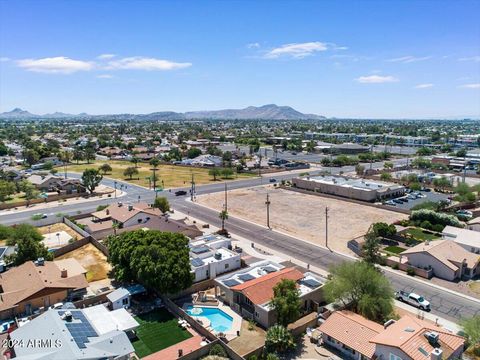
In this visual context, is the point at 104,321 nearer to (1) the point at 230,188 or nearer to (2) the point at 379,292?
(2) the point at 379,292

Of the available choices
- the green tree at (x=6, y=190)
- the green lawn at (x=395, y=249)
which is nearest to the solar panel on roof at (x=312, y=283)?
the green lawn at (x=395, y=249)

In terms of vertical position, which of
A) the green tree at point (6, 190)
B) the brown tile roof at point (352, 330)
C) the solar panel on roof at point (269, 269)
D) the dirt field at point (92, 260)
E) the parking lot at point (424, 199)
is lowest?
the parking lot at point (424, 199)

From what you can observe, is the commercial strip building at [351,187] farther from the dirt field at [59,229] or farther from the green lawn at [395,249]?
the dirt field at [59,229]

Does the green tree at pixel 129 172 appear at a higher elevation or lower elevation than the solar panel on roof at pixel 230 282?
higher

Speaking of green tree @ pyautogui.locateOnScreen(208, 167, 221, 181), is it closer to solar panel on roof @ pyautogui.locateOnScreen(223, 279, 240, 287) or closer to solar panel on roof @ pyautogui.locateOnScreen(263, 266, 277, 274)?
solar panel on roof @ pyautogui.locateOnScreen(263, 266, 277, 274)

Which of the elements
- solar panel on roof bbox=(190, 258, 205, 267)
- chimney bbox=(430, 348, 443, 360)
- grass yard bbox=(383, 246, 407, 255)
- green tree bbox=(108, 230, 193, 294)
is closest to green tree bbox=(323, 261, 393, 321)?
chimney bbox=(430, 348, 443, 360)

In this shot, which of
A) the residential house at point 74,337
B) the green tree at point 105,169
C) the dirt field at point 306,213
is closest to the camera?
the residential house at point 74,337

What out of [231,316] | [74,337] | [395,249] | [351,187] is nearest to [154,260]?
[231,316]

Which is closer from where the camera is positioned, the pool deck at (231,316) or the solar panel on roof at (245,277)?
the pool deck at (231,316)
